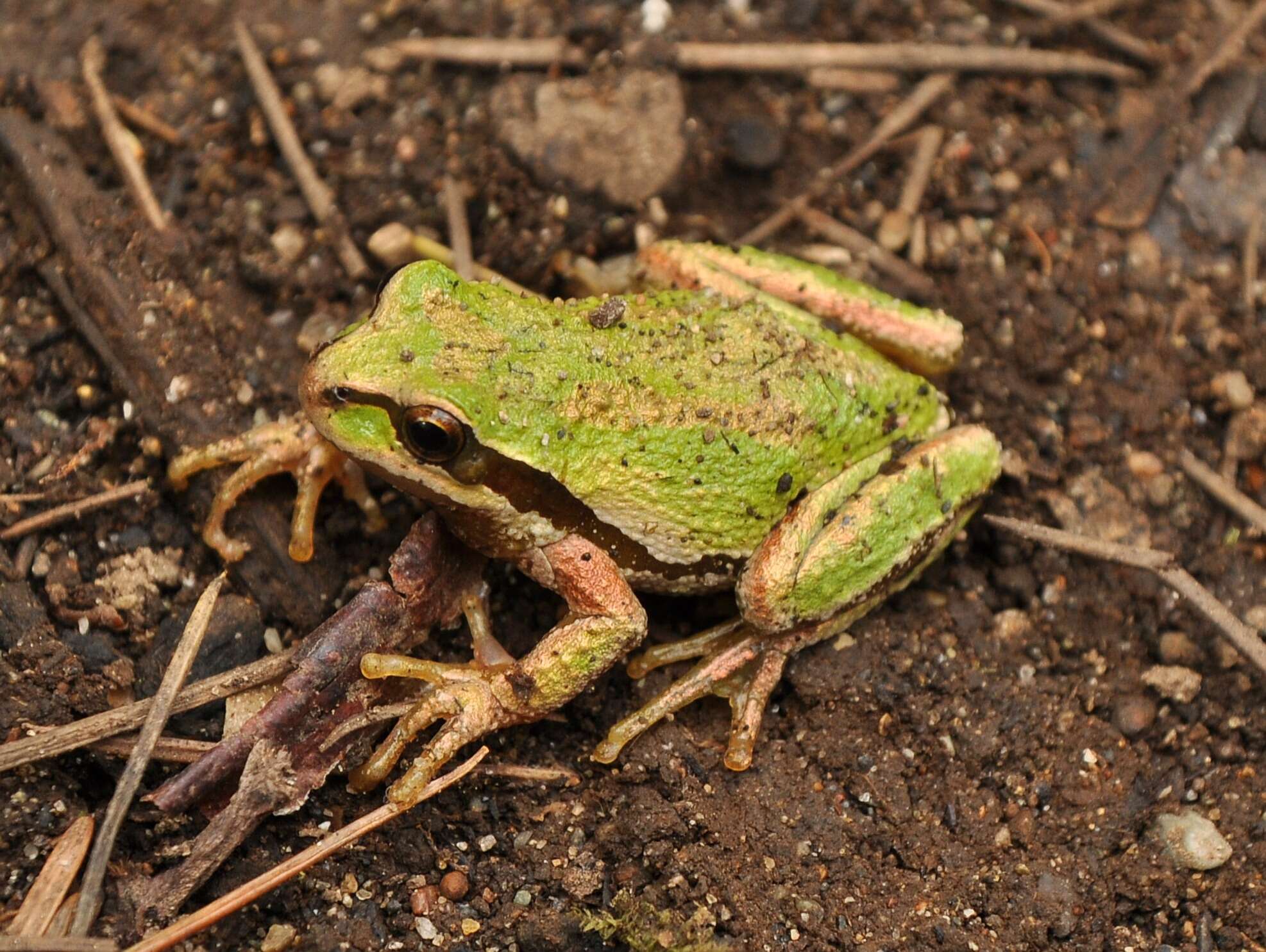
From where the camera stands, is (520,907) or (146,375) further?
(146,375)

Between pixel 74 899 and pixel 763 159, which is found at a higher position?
pixel 763 159

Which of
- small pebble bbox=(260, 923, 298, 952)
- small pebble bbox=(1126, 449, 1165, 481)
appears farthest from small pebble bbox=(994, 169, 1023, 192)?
small pebble bbox=(260, 923, 298, 952)

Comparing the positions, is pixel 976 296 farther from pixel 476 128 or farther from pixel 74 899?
pixel 74 899

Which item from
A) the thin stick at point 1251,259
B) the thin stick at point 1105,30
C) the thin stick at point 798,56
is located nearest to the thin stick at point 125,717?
the thin stick at point 798,56

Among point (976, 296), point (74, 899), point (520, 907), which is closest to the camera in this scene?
point (74, 899)

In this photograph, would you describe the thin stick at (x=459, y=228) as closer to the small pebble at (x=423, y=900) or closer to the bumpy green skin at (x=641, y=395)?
the bumpy green skin at (x=641, y=395)

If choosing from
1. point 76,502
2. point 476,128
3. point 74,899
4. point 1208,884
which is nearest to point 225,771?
point 74,899
